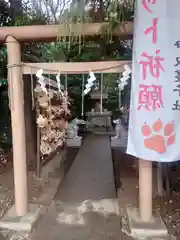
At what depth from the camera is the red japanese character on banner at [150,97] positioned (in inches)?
117

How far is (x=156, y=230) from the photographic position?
3.19m

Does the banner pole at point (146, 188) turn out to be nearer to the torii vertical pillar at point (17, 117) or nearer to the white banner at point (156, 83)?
the white banner at point (156, 83)

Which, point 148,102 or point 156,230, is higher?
point 148,102

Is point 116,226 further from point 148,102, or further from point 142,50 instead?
point 142,50

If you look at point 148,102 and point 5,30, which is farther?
point 5,30

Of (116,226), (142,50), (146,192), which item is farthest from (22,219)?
(142,50)

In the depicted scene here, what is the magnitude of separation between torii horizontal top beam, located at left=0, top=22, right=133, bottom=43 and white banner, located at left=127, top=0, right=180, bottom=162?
269 millimetres

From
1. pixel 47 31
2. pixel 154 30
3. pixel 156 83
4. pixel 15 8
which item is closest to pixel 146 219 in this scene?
pixel 156 83

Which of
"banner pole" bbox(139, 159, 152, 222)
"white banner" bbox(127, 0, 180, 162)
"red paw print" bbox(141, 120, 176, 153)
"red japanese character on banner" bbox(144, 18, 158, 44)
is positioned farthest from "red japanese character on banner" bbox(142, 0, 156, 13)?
"banner pole" bbox(139, 159, 152, 222)

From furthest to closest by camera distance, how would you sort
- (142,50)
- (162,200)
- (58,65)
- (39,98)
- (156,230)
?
(39,98) → (162,200) → (58,65) → (156,230) → (142,50)

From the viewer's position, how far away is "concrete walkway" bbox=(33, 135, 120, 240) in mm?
3334

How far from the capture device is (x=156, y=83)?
297 centimetres

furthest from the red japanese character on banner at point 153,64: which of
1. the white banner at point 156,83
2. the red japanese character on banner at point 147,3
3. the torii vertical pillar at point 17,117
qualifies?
the torii vertical pillar at point 17,117

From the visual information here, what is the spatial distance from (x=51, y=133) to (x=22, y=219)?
2242 mm
